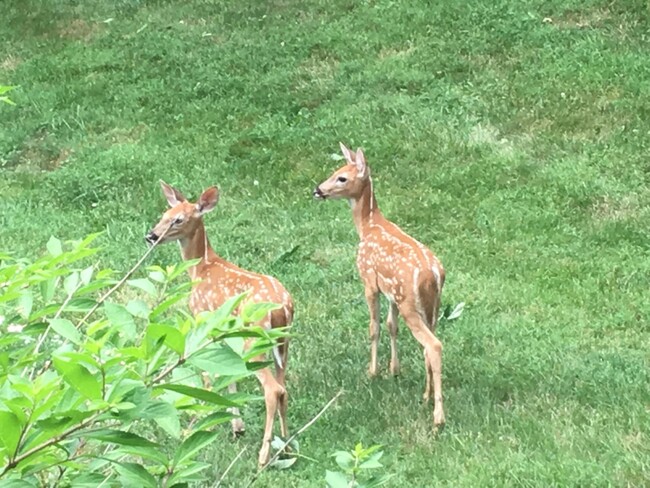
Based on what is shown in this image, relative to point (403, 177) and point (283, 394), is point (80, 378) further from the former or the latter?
point (403, 177)

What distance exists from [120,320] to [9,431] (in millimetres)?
441

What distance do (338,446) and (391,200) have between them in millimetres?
5082

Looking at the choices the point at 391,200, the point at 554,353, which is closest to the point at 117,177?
the point at 391,200

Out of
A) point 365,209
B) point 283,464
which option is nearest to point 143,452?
point 283,464

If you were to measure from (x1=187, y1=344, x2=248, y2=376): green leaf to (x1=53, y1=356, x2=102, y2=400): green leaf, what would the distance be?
21cm

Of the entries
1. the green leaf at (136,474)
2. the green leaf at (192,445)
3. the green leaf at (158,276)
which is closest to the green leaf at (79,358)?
the green leaf at (136,474)

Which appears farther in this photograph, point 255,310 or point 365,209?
point 365,209

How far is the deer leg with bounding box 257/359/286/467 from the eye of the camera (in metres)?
5.48

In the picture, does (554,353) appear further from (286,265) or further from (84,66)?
(84,66)

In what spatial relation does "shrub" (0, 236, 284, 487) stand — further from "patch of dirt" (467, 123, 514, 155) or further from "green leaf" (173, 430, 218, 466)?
"patch of dirt" (467, 123, 514, 155)

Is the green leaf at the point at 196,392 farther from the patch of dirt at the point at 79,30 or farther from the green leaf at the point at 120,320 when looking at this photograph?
the patch of dirt at the point at 79,30

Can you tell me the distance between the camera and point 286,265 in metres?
9.00

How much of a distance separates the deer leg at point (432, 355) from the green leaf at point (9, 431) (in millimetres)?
4312

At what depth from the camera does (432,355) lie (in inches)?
231
